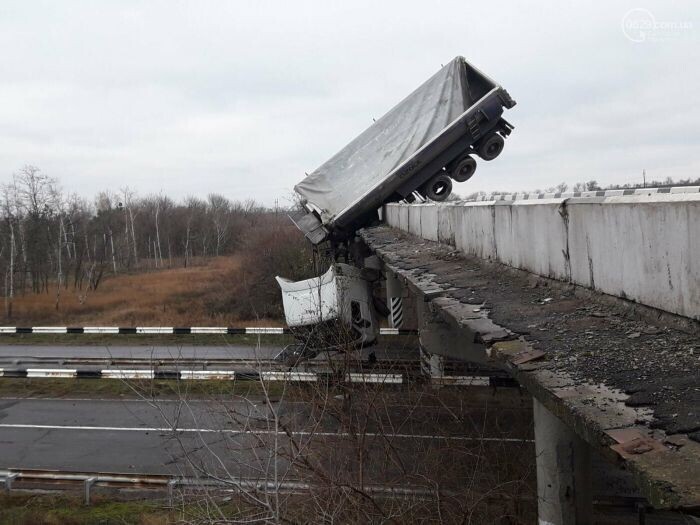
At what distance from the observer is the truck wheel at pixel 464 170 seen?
49.3 ft

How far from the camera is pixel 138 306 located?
35.1m

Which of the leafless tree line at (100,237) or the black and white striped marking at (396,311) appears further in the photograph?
the leafless tree line at (100,237)

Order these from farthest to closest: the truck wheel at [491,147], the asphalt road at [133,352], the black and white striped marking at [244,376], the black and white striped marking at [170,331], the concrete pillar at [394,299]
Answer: the black and white striped marking at [170,331] < the asphalt road at [133,352] < the concrete pillar at [394,299] < the truck wheel at [491,147] < the black and white striped marking at [244,376]

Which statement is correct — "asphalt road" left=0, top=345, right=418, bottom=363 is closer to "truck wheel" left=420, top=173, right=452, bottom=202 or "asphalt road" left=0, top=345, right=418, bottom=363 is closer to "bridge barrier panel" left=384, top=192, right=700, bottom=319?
"truck wheel" left=420, top=173, right=452, bottom=202

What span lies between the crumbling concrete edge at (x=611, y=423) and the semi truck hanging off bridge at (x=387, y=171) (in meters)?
8.86

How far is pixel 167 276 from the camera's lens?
4894 cm

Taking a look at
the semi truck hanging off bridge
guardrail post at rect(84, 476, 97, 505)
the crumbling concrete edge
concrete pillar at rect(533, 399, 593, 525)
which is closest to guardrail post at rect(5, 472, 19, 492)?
guardrail post at rect(84, 476, 97, 505)

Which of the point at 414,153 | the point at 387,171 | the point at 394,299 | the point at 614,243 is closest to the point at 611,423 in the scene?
the point at 614,243

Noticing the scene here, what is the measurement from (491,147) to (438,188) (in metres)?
1.59

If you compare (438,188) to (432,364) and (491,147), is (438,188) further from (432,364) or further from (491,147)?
(432,364)

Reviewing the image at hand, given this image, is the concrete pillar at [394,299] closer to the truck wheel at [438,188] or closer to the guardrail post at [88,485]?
the truck wheel at [438,188]

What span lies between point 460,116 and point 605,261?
384 inches

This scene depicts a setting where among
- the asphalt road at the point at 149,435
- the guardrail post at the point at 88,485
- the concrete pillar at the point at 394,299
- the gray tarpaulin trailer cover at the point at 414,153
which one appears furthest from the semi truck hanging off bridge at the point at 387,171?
the guardrail post at the point at 88,485

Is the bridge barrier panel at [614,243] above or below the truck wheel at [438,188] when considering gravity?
below
